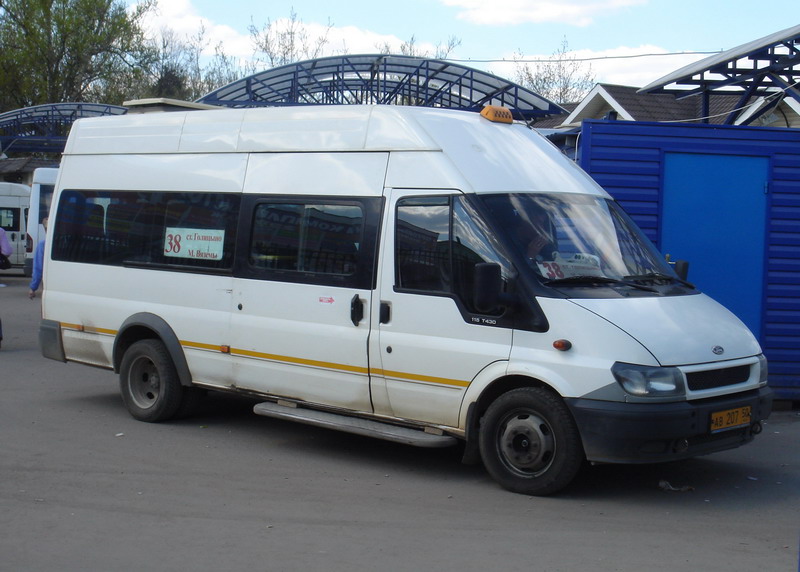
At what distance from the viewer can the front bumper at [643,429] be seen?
20.3 feet

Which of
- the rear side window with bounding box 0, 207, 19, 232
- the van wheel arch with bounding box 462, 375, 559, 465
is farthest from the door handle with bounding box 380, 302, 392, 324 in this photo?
the rear side window with bounding box 0, 207, 19, 232

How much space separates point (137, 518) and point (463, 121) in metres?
3.67

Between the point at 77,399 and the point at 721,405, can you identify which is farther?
the point at 77,399

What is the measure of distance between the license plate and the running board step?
1.75 meters

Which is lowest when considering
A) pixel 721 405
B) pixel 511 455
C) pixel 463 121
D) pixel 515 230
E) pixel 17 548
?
pixel 17 548

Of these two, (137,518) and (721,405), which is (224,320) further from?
(721,405)

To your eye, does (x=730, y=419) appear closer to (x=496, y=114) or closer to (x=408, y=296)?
(x=408, y=296)

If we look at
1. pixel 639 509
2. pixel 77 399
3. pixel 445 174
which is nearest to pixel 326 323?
pixel 445 174

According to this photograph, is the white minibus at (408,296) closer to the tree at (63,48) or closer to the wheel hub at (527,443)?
the wheel hub at (527,443)

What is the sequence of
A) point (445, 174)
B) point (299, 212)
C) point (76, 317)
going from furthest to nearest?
point (76, 317) < point (299, 212) < point (445, 174)

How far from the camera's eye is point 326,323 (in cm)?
758

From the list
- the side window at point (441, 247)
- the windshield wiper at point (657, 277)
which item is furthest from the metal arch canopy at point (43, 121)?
the windshield wiper at point (657, 277)

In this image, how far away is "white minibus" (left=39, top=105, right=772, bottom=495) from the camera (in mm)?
6422

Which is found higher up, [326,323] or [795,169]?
[795,169]
